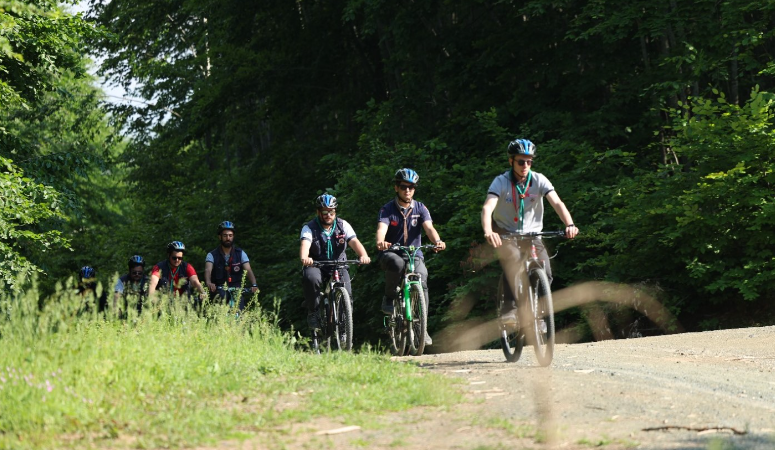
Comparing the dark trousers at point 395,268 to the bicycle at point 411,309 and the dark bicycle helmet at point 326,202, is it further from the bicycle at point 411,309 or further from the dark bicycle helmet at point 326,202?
the dark bicycle helmet at point 326,202

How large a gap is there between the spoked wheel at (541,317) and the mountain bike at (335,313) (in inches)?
108

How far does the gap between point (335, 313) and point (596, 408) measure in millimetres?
5104

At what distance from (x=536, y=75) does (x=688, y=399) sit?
14.8 meters

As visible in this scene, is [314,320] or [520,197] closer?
[520,197]

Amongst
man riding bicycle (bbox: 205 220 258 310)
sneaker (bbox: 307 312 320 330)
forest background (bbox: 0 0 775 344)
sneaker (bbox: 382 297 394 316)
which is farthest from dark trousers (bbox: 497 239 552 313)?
man riding bicycle (bbox: 205 220 258 310)

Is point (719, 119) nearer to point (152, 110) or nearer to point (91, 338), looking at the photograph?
point (91, 338)

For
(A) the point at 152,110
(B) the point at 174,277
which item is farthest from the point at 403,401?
(A) the point at 152,110

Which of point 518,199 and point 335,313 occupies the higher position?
point 518,199

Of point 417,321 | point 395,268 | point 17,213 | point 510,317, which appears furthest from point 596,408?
point 17,213

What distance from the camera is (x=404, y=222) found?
11.3 metres

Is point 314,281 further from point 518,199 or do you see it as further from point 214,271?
point 518,199

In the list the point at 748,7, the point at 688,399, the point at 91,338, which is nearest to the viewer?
the point at 688,399

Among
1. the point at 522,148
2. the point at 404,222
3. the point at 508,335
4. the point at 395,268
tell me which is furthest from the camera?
the point at 404,222

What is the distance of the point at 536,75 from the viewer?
70.4 feet
